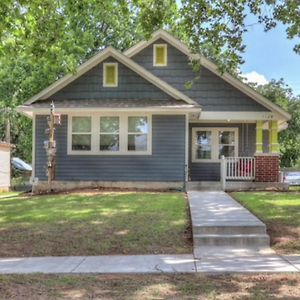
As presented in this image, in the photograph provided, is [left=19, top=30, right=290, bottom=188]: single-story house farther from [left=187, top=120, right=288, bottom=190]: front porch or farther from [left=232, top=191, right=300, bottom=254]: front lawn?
[left=232, top=191, right=300, bottom=254]: front lawn

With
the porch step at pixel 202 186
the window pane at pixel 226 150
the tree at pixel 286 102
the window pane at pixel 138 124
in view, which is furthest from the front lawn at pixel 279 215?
the tree at pixel 286 102

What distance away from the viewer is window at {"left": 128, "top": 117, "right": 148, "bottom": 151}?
18469 mm

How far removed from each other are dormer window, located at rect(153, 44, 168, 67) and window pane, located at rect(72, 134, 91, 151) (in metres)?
4.73


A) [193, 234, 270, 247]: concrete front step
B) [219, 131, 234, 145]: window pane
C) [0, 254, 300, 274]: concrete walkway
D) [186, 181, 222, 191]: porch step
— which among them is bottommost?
[0, 254, 300, 274]: concrete walkway

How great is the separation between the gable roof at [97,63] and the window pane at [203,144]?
10.1ft

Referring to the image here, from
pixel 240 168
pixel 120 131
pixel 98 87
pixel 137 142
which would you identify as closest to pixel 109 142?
pixel 120 131

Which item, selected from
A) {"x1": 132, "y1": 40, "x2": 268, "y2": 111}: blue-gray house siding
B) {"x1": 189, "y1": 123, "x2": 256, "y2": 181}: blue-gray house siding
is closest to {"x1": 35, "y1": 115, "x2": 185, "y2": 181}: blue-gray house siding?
{"x1": 132, "y1": 40, "x2": 268, "y2": 111}: blue-gray house siding

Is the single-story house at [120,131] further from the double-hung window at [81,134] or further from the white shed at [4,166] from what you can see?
the white shed at [4,166]

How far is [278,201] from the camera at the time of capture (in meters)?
13.6

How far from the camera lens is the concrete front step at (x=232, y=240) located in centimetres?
905

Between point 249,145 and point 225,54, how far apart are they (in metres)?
9.62

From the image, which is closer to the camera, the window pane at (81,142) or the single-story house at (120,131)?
the single-story house at (120,131)

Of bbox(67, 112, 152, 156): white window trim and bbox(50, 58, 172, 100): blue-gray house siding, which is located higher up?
bbox(50, 58, 172, 100): blue-gray house siding

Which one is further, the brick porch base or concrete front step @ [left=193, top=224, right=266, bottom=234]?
the brick porch base
